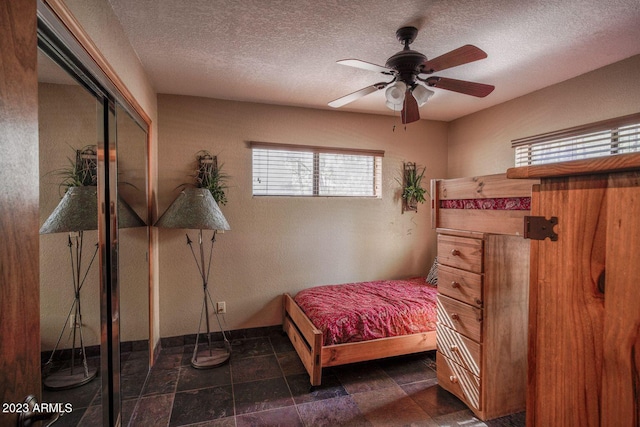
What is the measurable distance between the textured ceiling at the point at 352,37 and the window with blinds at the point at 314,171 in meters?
0.84

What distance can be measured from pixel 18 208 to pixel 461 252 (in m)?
2.34

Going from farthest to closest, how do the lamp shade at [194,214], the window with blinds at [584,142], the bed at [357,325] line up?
the lamp shade at [194,214]
the bed at [357,325]
the window with blinds at [584,142]

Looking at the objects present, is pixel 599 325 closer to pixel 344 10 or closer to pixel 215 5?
pixel 344 10

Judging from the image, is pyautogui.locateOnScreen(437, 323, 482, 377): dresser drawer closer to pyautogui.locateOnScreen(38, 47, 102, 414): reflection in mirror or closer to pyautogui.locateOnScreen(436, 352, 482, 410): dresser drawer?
pyautogui.locateOnScreen(436, 352, 482, 410): dresser drawer

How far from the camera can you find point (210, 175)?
3.26 m

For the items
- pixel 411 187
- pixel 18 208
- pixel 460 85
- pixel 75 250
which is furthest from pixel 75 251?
pixel 411 187

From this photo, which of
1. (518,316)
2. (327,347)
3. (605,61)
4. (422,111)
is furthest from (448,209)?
(422,111)

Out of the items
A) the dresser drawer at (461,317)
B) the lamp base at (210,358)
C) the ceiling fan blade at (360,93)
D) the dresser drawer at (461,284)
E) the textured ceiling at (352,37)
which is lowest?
the lamp base at (210,358)

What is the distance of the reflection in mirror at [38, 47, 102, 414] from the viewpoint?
1.08m

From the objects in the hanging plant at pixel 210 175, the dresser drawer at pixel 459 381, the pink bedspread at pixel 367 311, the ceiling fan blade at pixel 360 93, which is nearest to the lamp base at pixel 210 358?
the pink bedspread at pixel 367 311

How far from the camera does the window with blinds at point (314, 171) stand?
3.57 metres

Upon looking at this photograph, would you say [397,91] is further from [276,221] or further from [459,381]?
[459,381]

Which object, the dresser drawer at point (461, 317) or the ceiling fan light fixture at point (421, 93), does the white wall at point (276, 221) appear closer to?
the dresser drawer at point (461, 317)

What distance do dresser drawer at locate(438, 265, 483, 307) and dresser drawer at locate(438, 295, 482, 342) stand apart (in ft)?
0.16
